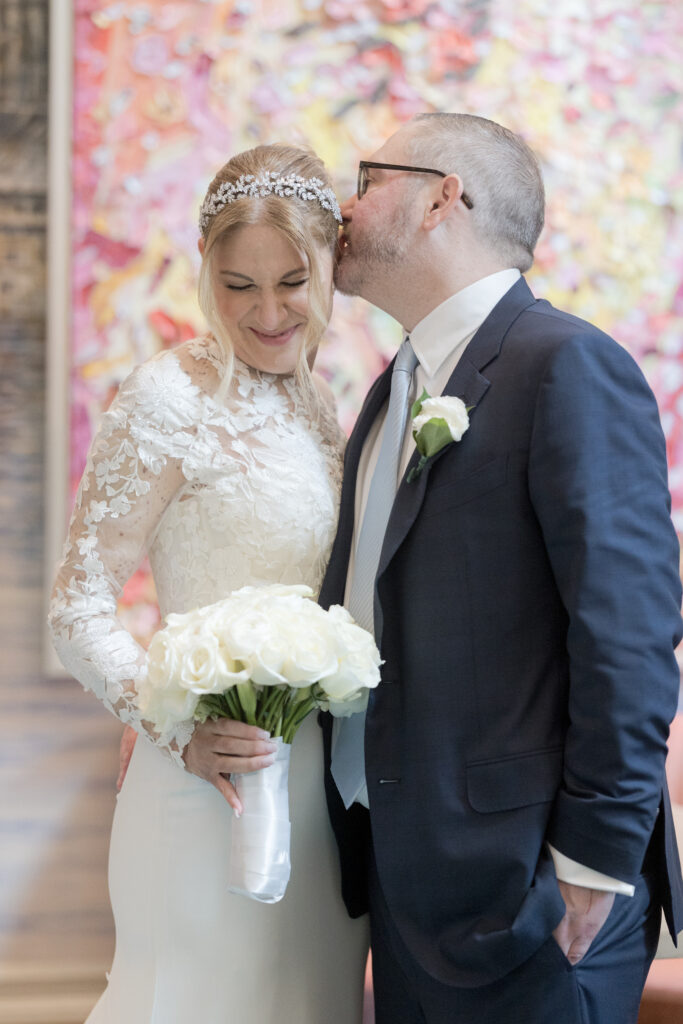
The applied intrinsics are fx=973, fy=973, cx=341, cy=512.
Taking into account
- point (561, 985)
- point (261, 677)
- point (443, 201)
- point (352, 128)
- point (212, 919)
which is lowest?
point (212, 919)

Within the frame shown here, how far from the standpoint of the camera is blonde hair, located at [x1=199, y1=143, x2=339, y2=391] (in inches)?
77.5

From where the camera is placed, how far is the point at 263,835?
5.22ft

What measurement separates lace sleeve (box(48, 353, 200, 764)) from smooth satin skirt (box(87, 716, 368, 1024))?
0.65ft

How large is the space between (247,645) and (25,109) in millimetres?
2291

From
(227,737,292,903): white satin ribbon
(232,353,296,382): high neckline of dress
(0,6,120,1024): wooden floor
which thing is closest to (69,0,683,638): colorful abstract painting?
(0,6,120,1024): wooden floor

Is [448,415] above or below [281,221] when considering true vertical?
below

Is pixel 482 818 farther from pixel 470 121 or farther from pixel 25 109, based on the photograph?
pixel 25 109

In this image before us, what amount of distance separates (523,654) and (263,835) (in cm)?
52

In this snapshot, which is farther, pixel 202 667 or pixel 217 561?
pixel 217 561

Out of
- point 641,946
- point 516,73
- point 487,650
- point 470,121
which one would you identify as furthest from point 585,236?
point 641,946

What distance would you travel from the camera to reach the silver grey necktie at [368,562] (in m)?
1.84

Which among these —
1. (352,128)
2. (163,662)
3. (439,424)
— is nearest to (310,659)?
(163,662)

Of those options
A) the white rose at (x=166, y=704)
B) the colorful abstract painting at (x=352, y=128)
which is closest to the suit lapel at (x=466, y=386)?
the white rose at (x=166, y=704)

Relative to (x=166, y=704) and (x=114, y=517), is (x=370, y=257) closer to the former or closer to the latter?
(x=114, y=517)
